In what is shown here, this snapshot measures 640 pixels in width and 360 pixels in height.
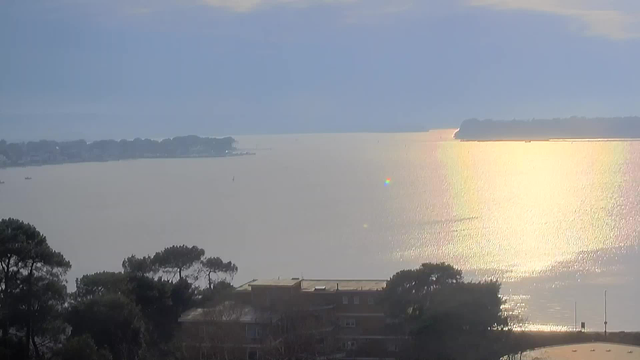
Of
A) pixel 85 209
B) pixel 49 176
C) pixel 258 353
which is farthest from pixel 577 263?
pixel 49 176

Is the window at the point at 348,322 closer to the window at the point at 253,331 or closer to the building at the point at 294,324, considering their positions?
the building at the point at 294,324

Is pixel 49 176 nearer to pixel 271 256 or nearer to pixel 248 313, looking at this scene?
pixel 271 256

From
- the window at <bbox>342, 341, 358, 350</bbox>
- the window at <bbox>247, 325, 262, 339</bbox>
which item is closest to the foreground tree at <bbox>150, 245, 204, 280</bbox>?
the window at <bbox>247, 325, 262, 339</bbox>

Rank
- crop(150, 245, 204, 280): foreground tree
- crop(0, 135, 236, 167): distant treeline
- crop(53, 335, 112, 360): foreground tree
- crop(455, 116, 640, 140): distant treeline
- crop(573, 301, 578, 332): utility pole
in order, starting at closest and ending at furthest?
crop(53, 335, 112, 360): foreground tree, crop(150, 245, 204, 280): foreground tree, crop(573, 301, 578, 332): utility pole, crop(0, 135, 236, 167): distant treeline, crop(455, 116, 640, 140): distant treeline

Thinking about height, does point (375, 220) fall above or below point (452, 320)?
above

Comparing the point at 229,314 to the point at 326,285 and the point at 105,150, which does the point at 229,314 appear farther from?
the point at 105,150

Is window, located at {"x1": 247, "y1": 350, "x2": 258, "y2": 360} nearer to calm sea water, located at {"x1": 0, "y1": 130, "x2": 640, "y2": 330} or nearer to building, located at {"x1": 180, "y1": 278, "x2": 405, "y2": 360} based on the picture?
building, located at {"x1": 180, "y1": 278, "x2": 405, "y2": 360}

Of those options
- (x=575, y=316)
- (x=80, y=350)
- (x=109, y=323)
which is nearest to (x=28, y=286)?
(x=109, y=323)
